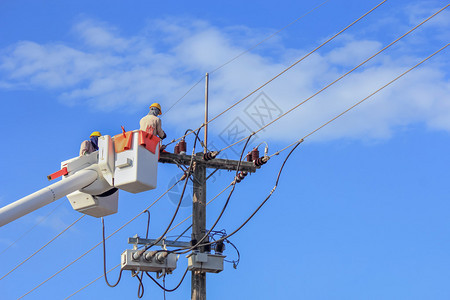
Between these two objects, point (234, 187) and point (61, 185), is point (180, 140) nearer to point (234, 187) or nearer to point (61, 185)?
point (234, 187)

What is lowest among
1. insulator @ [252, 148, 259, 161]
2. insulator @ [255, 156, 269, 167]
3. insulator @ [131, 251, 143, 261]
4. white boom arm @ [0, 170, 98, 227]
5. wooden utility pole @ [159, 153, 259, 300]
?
white boom arm @ [0, 170, 98, 227]

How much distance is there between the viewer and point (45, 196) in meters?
11.6

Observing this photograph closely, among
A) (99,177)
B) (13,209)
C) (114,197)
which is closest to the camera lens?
(13,209)

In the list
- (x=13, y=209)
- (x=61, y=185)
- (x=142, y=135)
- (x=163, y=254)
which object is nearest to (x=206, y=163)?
(x=163, y=254)

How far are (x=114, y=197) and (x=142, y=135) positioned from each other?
1.60 m

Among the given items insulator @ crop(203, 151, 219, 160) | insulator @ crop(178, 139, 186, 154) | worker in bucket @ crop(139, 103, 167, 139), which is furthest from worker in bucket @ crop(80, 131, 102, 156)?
insulator @ crop(203, 151, 219, 160)

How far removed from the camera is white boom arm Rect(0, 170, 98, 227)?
10986 mm

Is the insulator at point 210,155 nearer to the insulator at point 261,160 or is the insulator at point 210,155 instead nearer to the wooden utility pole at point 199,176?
the wooden utility pole at point 199,176

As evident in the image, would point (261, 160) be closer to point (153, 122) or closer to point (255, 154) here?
point (255, 154)

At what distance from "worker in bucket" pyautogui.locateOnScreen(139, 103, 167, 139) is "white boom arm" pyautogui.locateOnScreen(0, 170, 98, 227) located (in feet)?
8.08

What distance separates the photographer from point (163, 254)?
593 inches

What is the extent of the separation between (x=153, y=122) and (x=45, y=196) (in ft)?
12.9

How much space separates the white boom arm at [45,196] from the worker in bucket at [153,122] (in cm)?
246

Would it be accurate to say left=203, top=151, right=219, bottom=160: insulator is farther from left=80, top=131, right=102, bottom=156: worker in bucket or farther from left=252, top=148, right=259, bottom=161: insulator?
left=80, top=131, right=102, bottom=156: worker in bucket
